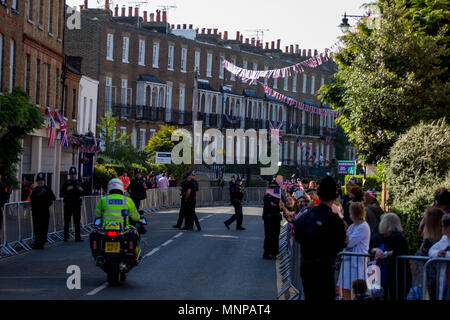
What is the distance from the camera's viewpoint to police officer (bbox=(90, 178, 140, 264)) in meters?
13.8

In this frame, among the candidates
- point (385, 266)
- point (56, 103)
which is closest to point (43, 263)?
point (385, 266)

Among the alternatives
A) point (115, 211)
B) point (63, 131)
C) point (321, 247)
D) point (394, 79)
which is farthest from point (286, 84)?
point (321, 247)

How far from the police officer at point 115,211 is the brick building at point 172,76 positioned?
45667 millimetres

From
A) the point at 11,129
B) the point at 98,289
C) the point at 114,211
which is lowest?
the point at 98,289

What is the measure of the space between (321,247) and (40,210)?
494 inches

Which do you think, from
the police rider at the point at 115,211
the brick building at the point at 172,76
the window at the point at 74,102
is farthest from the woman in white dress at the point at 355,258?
the brick building at the point at 172,76

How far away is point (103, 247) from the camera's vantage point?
1358cm

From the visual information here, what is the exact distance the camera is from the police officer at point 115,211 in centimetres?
1376

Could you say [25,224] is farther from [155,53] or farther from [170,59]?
[170,59]

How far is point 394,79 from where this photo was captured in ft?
77.9

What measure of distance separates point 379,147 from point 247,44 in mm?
58906

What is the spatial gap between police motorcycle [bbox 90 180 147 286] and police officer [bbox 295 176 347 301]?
5.44m

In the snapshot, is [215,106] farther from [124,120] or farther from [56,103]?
[56,103]

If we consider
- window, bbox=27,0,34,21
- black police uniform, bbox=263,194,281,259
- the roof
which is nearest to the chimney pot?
the roof
